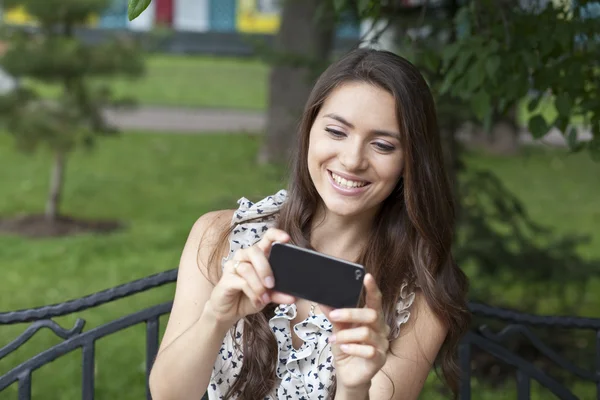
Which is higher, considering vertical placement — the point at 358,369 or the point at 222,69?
the point at 358,369

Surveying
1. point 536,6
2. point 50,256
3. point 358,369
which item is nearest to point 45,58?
point 50,256

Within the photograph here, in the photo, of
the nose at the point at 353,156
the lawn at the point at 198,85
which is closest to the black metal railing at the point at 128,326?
the nose at the point at 353,156

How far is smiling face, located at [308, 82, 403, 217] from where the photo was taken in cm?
231

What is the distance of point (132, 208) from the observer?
9141 millimetres

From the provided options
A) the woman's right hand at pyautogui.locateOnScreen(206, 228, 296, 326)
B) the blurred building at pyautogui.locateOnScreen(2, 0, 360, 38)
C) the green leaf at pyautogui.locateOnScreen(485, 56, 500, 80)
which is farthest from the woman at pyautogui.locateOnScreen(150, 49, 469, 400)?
the blurred building at pyautogui.locateOnScreen(2, 0, 360, 38)

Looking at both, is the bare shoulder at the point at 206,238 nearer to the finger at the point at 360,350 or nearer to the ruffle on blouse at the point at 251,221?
the ruffle on blouse at the point at 251,221

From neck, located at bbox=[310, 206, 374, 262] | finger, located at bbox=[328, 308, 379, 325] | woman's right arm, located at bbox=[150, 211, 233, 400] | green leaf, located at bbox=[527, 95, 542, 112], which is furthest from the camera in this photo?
green leaf, located at bbox=[527, 95, 542, 112]

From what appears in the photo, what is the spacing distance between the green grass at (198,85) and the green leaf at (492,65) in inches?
471

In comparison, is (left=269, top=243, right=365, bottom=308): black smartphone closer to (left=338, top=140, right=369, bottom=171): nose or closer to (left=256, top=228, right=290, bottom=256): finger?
(left=256, top=228, right=290, bottom=256): finger

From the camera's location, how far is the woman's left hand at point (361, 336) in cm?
190

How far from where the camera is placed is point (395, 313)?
2.44m

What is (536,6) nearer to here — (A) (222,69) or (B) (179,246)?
(B) (179,246)

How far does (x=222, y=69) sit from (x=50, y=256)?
15498mm

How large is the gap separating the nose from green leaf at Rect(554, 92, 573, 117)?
42.7 inches
